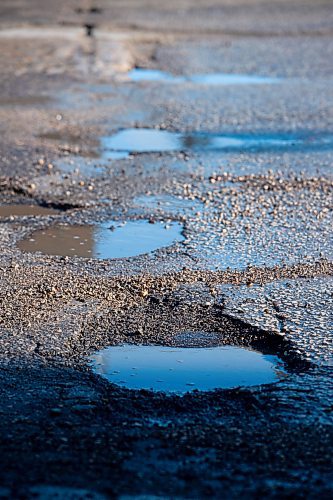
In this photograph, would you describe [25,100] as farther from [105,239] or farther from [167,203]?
[105,239]

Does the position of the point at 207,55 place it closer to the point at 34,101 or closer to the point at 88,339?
the point at 34,101

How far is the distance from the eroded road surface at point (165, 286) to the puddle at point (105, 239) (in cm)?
2

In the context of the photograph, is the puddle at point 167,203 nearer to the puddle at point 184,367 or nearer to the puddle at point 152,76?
the puddle at point 184,367

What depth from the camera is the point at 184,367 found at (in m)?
4.48

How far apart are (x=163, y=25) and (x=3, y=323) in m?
16.6

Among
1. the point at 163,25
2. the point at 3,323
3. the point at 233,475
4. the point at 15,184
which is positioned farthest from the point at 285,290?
the point at 163,25

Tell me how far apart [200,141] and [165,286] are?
4233mm

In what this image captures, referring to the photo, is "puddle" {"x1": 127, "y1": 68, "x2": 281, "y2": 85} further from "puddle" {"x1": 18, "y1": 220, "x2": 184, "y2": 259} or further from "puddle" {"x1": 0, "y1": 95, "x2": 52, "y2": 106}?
"puddle" {"x1": 18, "y1": 220, "x2": 184, "y2": 259}

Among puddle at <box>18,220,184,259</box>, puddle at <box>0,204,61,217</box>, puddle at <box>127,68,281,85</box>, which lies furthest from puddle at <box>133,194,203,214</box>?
puddle at <box>127,68,281,85</box>

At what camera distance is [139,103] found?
11430 millimetres

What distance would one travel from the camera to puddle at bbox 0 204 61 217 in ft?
22.7

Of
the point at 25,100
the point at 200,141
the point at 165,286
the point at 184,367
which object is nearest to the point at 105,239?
the point at 165,286

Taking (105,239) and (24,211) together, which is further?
(24,211)

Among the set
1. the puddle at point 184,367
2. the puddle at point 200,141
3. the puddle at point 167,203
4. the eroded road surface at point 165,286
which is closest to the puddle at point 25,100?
the eroded road surface at point 165,286
